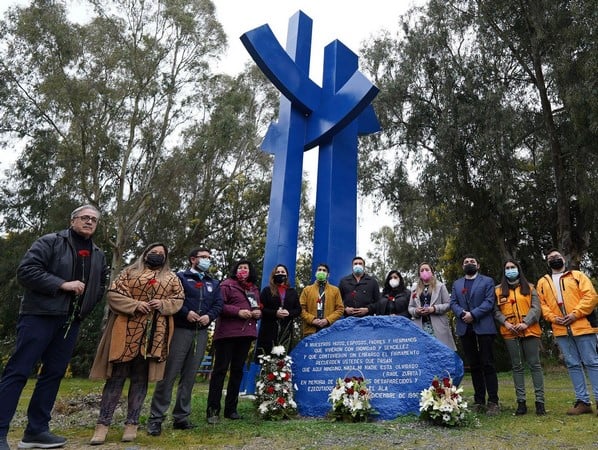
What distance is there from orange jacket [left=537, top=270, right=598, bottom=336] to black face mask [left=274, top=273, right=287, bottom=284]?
2543 millimetres

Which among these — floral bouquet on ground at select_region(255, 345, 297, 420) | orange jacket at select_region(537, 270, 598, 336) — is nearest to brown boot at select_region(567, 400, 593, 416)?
orange jacket at select_region(537, 270, 598, 336)

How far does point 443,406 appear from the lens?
12.4 ft

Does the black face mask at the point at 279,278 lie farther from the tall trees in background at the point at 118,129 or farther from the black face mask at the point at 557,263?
the tall trees in background at the point at 118,129

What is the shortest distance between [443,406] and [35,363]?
296 cm

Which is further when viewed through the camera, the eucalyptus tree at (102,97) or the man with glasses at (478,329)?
the eucalyptus tree at (102,97)

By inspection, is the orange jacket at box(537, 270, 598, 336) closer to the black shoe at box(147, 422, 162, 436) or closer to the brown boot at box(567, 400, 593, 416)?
the brown boot at box(567, 400, 593, 416)

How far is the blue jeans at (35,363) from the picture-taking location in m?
3.05

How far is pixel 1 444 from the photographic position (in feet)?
9.56

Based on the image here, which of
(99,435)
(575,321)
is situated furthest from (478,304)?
(99,435)

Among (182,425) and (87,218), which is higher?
(87,218)

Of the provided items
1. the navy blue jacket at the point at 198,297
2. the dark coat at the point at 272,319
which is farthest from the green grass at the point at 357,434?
the navy blue jacket at the point at 198,297

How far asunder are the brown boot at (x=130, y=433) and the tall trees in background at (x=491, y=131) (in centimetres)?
1060

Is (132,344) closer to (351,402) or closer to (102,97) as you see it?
(351,402)

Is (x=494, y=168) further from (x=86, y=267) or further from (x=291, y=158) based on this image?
(x=86, y=267)
